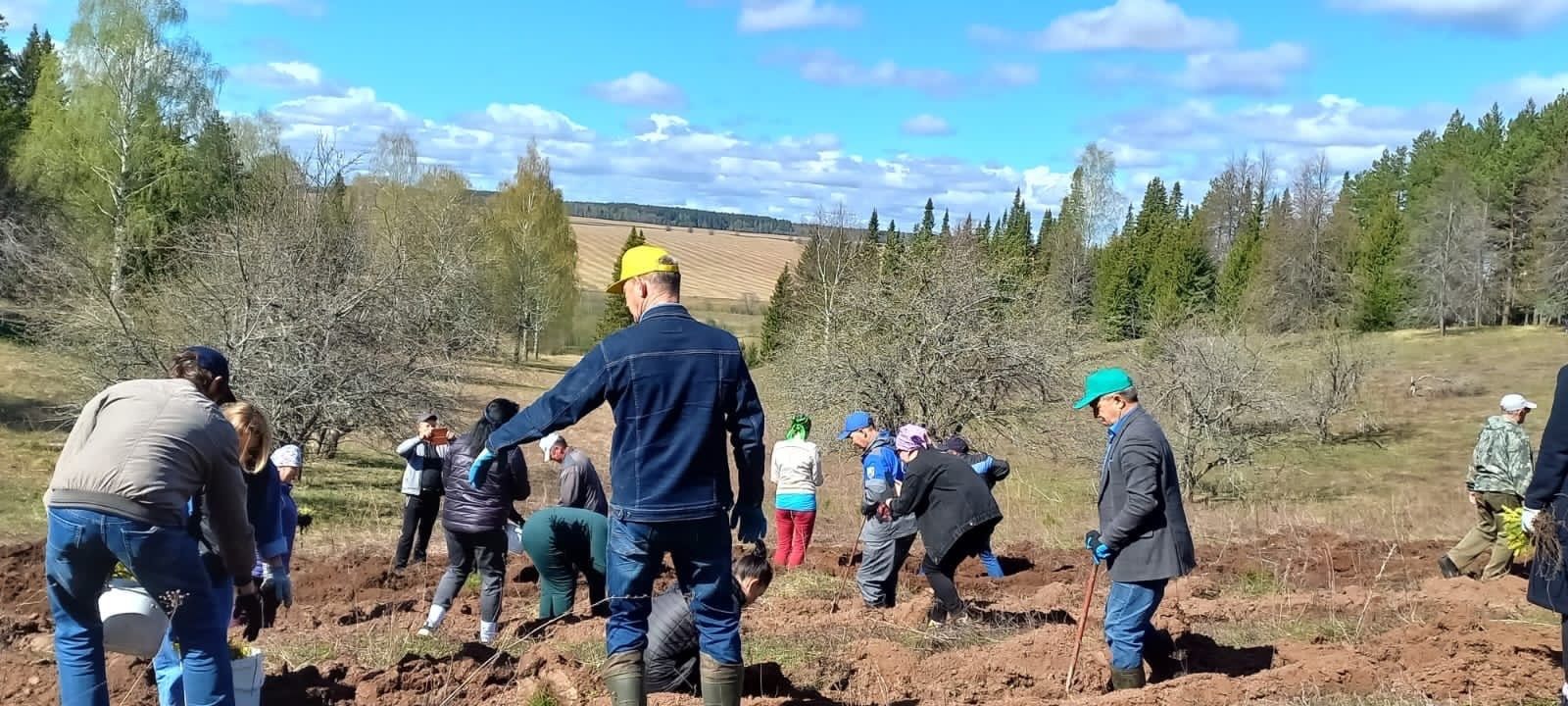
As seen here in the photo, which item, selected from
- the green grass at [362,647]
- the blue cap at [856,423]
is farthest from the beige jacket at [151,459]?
the blue cap at [856,423]

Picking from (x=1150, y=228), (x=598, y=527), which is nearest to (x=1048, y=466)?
(x=598, y=527)

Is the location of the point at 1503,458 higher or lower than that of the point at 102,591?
higher

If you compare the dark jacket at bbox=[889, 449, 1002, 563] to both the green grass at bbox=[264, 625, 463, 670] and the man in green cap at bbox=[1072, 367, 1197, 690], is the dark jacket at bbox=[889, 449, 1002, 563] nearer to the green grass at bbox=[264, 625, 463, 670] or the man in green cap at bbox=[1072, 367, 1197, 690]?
the man in green cap at bbox=[1072, 367, 1197, 690]

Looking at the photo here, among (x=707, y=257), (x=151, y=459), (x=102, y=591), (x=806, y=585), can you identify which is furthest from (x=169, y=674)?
(x=707, y=257)

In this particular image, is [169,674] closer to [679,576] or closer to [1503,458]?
[679,576]

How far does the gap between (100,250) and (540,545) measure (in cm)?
2943

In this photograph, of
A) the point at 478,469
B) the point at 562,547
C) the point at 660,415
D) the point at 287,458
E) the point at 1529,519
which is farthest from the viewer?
the point at 562,547

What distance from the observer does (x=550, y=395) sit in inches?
161

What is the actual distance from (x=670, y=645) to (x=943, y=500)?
284 cm

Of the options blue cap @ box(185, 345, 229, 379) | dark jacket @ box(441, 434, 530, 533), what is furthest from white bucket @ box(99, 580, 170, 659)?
dark jacket @ box(441, 434, 530, 533)

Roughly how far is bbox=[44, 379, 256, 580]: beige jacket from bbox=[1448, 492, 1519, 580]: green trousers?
9.07 m

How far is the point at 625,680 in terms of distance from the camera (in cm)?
425

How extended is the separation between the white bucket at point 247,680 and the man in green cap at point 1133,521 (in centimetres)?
356

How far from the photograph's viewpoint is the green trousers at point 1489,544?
9305 mm
